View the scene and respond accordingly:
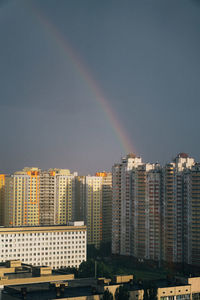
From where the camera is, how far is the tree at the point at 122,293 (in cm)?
1249

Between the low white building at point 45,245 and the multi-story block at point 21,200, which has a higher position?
the multi-story block at point 21,200

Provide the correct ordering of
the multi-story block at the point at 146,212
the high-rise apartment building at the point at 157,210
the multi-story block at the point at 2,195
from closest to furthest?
the high-rise apartment building at the point at 157,210
the multi-story block at the point at 146,212
the multi-story block at the point at 2,195

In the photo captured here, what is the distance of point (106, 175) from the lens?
114 feet

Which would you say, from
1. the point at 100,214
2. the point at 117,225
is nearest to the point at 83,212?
the point at 100,214

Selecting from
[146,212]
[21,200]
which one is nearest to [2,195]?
[21,200]

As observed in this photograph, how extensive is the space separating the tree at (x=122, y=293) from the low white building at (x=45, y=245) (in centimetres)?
1296

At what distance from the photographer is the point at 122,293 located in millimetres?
12570

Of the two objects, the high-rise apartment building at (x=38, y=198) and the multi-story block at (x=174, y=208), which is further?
the high-rise apartment building at (x=38, y=198)

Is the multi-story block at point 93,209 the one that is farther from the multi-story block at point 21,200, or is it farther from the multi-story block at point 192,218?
the multi-story block at point 192,218

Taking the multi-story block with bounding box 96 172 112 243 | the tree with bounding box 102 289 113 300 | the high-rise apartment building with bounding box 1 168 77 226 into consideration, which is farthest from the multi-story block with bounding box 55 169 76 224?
the tree with bounding box 102 289 113 300

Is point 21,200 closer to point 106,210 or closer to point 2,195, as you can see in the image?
point 2,195

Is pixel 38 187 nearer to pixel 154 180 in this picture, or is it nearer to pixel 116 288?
pixel 154 180

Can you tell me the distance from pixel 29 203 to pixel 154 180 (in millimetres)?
9179

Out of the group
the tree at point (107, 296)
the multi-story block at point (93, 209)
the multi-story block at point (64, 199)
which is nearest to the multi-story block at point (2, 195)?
the multi-story block at point (64, 199)
